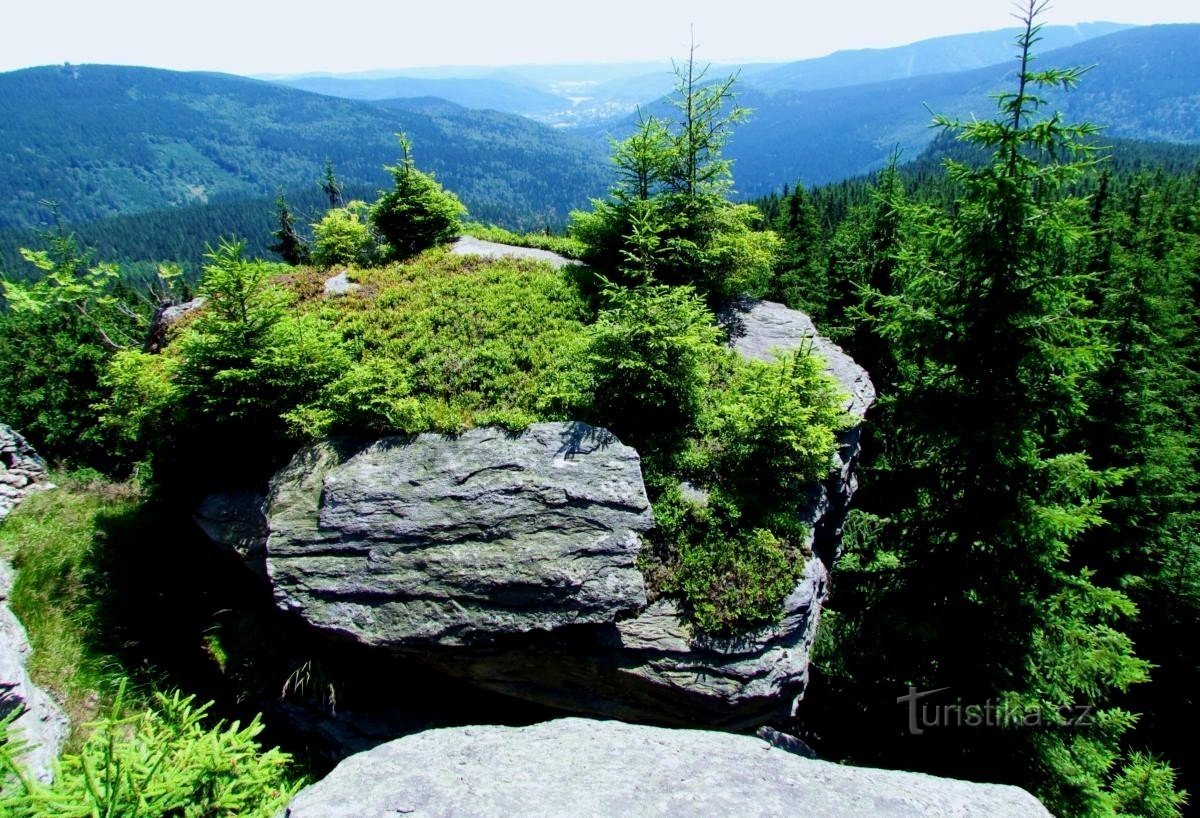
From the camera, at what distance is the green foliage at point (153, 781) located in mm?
4684

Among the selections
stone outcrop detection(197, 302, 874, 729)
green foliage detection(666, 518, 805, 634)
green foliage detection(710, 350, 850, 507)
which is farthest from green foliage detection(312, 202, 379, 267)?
green foliage detection(666, 518, 805, 634)

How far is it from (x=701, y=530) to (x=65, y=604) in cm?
1278

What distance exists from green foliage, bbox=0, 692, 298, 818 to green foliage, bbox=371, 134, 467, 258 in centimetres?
1348

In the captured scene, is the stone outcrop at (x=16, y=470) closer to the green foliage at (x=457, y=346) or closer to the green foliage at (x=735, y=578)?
the green foliage at (x=457, y=346)

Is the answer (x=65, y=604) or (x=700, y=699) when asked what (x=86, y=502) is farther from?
(x=700, y=699)

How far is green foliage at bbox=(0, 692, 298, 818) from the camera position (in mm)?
4684

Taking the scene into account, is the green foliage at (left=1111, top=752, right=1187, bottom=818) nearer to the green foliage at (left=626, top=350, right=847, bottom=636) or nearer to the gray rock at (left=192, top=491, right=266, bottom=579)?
the green foliage at (left=626, top=350, right=847, bottom=636)

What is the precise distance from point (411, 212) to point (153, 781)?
1486 cm

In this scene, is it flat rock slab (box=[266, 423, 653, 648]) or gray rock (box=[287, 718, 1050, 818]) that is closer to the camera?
gray rock (box=[287, 718, 1050, 818])

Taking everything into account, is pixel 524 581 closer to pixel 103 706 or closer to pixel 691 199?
pixel 103 706

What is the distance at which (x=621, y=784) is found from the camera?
5559mm

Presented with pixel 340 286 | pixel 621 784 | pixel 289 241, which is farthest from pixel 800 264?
pixel 621 784

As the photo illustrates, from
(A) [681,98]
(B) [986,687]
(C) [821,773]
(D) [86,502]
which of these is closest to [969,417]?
(B) [986,687]

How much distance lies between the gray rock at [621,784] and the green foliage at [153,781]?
989 millimetres
